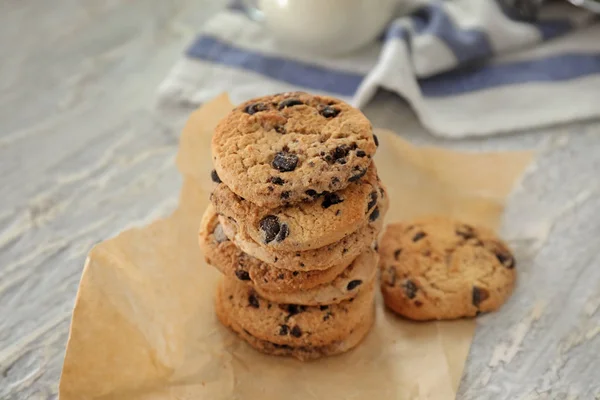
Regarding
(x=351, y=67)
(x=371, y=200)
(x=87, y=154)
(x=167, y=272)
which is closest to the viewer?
(x=371, y=200)

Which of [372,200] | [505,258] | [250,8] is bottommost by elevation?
[505,258]

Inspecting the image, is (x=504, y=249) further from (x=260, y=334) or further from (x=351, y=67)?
(x=351, y=67)

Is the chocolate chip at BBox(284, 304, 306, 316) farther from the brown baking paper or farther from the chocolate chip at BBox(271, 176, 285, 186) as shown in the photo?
the chocolate chip at BBox(271, 176, 285, 186)

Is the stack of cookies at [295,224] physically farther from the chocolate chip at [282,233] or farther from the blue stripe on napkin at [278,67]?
A: the blue stripe on napkin at [278,67]

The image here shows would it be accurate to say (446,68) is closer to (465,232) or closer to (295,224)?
(465,232)

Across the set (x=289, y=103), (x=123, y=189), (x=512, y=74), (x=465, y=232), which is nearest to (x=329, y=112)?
(x=289, y=103)

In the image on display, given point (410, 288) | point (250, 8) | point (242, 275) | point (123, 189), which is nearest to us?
point (242, 275)

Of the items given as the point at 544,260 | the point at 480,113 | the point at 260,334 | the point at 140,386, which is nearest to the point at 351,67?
the point at 480,113
